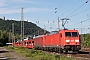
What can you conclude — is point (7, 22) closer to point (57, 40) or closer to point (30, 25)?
point (30, 25)

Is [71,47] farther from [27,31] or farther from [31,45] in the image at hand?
[27,31]

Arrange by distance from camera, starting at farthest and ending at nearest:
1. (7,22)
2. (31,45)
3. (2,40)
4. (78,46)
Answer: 1. (7,22)
2. (2,40)
3. (31,45)
4. (78,46)

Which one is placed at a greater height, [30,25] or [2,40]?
[30,25]

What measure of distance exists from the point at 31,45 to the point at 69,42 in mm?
46974

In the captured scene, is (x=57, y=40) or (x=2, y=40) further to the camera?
(x=2, y=40)

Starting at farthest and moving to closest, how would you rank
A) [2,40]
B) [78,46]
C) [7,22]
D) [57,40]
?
[7,22] < [2,40] < [57,40] < [78,46]

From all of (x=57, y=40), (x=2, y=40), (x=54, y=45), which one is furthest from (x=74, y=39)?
(x=2, y=40)

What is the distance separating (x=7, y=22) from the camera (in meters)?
165

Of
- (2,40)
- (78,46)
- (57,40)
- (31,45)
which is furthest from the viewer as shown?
(2,40)

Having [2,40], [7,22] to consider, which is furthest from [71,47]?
[7,22]

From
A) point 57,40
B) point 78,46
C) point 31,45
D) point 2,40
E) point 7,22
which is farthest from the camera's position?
point 7,22

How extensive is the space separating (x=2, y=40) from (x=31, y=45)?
60.4m

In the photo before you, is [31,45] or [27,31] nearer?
[31,45]

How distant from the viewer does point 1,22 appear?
165250 millimetres
